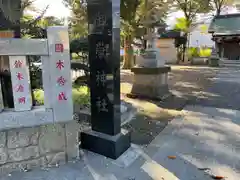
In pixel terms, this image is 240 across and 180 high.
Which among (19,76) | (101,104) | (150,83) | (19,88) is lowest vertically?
(150,83)

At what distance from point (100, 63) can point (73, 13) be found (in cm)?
808

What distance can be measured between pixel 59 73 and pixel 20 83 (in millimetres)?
448

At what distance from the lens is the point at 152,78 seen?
6.51 meters

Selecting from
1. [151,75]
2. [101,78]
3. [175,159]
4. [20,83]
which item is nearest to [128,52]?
[151,75]

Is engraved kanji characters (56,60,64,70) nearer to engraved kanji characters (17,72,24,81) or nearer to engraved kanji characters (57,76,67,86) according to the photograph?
engraved kanji characters (57,76,67,86)

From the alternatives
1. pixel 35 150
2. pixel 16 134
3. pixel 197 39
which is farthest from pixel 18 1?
pixel 197 39

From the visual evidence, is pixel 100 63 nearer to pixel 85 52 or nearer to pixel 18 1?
pixel 18 1

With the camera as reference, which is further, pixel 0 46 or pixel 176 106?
pixel 176 106

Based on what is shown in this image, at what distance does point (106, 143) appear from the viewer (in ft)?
9.59

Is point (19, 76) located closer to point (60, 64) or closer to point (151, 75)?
point (60, 64)

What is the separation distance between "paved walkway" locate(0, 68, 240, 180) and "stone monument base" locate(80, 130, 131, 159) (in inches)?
3.2

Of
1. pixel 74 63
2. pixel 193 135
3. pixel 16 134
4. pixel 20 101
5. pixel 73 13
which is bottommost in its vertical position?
pixel 193 135

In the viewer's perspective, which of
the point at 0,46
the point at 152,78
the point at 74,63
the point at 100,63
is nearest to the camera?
the point at 0,46

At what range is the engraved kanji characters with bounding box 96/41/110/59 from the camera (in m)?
2.76
